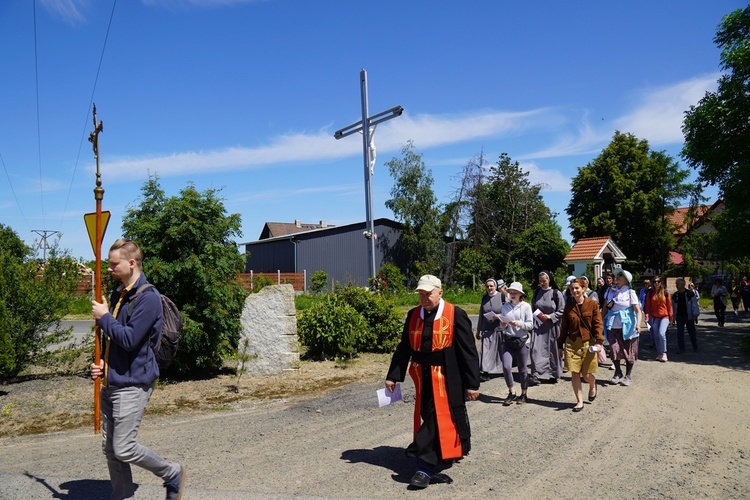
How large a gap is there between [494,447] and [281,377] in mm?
5433

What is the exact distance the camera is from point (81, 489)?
5.18 metres

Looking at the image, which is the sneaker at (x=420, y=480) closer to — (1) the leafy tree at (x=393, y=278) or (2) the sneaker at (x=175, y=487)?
(2) the sneaker at (x=175, y=487)

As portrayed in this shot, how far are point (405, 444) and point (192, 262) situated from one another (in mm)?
5121

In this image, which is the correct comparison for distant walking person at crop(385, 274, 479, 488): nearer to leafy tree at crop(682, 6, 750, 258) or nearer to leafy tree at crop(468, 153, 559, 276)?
leafy tree at crop(682, 6, 750, 258)

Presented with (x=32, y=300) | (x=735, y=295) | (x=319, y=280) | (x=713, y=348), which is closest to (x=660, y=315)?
(x=713, y=348)

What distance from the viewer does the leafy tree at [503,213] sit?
40.4 m

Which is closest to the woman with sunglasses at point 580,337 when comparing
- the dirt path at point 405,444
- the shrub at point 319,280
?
the dirt path at point 405,444

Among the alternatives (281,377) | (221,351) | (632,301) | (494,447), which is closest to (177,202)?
(221,351)

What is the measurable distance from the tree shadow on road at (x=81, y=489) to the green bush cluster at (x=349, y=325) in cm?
750

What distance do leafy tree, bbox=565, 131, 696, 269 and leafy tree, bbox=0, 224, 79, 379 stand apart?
1447 inches

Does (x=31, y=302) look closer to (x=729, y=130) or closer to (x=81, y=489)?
(x=81, y=489)

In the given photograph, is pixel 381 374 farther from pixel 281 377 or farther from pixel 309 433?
pixel 309 433

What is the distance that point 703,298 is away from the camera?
3481 centimetres

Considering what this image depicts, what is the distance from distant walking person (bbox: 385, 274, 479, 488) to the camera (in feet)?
17.7
